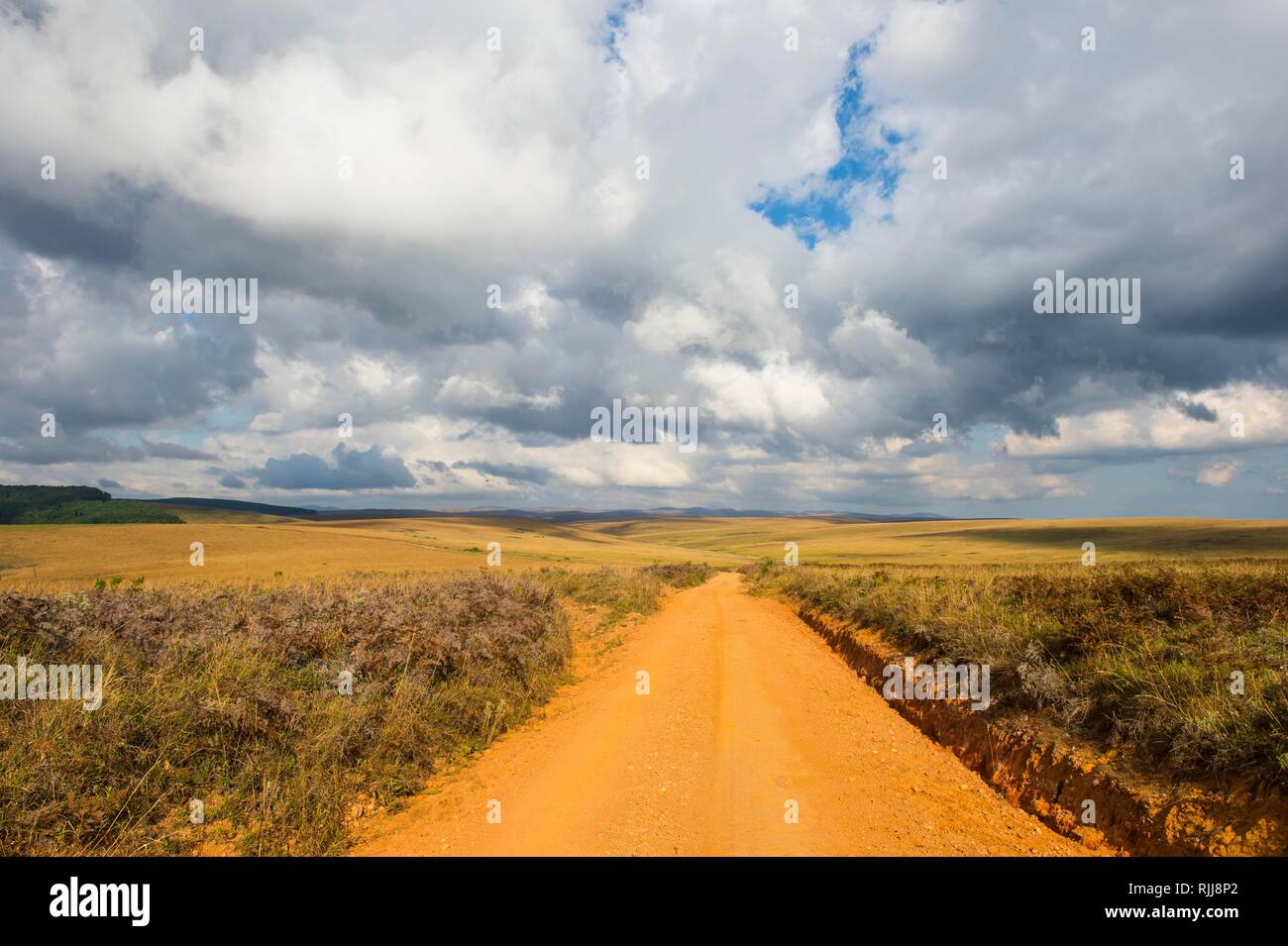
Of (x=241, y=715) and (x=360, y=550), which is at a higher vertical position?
(x=241, y=715)

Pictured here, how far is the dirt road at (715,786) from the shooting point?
5680 mm

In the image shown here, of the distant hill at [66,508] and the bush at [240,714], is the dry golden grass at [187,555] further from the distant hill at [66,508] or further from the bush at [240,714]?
the distant hill at [66,508]

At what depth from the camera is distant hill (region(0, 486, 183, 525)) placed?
111 meters

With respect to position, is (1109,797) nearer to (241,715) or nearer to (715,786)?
(715,786)

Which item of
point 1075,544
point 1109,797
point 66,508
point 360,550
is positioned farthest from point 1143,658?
point 66,508

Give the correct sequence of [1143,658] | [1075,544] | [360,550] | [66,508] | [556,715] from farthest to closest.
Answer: [66,508]
[1075,544]
[360,550]
[556,715]
[1143,658]

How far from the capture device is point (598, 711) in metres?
10.2

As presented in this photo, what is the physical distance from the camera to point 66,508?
404ft

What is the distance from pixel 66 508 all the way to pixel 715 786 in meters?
170

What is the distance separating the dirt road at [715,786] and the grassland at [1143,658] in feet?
4.95

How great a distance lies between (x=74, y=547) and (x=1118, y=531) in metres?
124

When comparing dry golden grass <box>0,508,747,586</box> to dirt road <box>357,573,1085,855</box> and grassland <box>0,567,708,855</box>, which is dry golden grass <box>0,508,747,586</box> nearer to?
grassland <box>0,567,708,855</box>
